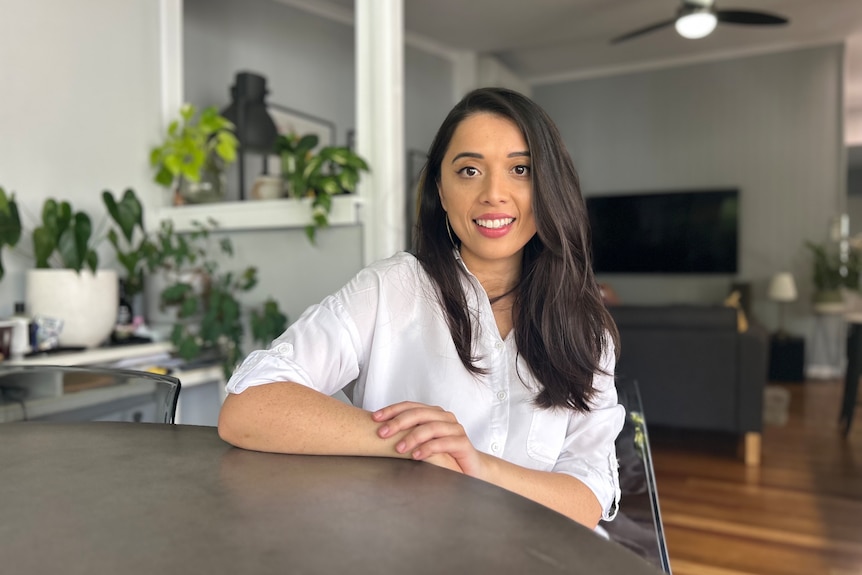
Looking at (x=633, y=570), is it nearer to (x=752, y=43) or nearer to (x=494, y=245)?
(x=494, y=245)

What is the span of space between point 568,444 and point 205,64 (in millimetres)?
3275

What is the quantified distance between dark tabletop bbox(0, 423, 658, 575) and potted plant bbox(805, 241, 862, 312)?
6.32 meters

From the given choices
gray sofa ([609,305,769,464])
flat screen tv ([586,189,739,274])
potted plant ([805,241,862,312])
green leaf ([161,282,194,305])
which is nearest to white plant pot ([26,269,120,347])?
green leaf ([161,282,194,305])

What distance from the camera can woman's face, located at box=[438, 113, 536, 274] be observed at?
110 cm

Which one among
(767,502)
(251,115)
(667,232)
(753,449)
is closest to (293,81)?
(251,115)

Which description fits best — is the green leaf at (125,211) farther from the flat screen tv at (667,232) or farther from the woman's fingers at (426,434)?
the flat screen tv at (667,232)

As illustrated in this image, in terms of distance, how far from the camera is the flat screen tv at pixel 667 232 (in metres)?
6.54

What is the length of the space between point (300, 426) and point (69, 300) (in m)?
1.78

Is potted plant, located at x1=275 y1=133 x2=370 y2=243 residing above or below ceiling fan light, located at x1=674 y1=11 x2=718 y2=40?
below

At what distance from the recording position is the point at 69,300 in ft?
7.39

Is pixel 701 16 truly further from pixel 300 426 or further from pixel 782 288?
pixel 300 426

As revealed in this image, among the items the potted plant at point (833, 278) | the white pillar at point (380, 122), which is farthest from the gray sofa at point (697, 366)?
the potted plant at point (833, 278)

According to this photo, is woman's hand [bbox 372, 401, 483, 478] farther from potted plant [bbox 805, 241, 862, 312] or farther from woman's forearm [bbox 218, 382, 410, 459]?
potted plant [bbox 805, 241, 862, 312]

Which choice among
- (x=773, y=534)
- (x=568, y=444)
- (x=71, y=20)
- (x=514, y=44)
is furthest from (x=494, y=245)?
(x=514, y=44)
